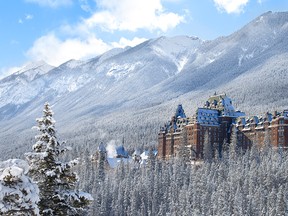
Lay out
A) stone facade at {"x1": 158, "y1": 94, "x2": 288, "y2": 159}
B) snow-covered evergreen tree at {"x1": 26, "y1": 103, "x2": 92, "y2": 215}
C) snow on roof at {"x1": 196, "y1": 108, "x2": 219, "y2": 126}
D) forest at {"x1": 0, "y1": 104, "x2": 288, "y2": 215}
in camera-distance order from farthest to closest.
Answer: snow on roof at {"x1": 196, "y1": 108, "x2": 219, "y2": 126} → stone facade at {"x1": 158, "y1": 94, "x2": 288, "y2": 159} → forest at {"x1": 0, "y1": 104, "x2": 288, "y2": 215} → snow-covered evergreen tree at {"x1": 26, "y1": 103, "x2": 92, "y2": 215}

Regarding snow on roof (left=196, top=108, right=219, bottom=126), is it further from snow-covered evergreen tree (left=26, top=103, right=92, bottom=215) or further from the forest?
snow-covered evergreen tree (left=26, top=103, right=92, bottom=215)

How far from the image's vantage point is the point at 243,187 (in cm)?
9856

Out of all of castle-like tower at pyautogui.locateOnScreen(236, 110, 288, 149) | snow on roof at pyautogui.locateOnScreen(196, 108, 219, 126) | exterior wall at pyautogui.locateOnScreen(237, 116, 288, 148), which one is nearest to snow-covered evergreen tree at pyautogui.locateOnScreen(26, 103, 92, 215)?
castle-like tower at pyautogui.locateOnScreen(236, 110, 288, 149)

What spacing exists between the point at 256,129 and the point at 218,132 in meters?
13.1

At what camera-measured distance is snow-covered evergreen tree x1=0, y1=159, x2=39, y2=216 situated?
1319cm

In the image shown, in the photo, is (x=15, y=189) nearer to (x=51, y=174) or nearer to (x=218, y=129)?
(x=51, y=174)

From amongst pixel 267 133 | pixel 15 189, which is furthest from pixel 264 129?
pixel 15 189

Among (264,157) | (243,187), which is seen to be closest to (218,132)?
(264,157)

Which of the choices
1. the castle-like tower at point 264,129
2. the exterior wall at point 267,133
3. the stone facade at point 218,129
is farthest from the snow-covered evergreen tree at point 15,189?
the stone facade at point 218,129

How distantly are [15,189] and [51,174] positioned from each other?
180 inches

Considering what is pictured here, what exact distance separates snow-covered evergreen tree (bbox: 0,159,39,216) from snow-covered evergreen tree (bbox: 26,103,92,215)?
13.5 ft

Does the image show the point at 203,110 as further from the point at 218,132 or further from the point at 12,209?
the point at 12,209

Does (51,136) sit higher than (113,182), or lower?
higher

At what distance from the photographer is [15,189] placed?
13297 mm
